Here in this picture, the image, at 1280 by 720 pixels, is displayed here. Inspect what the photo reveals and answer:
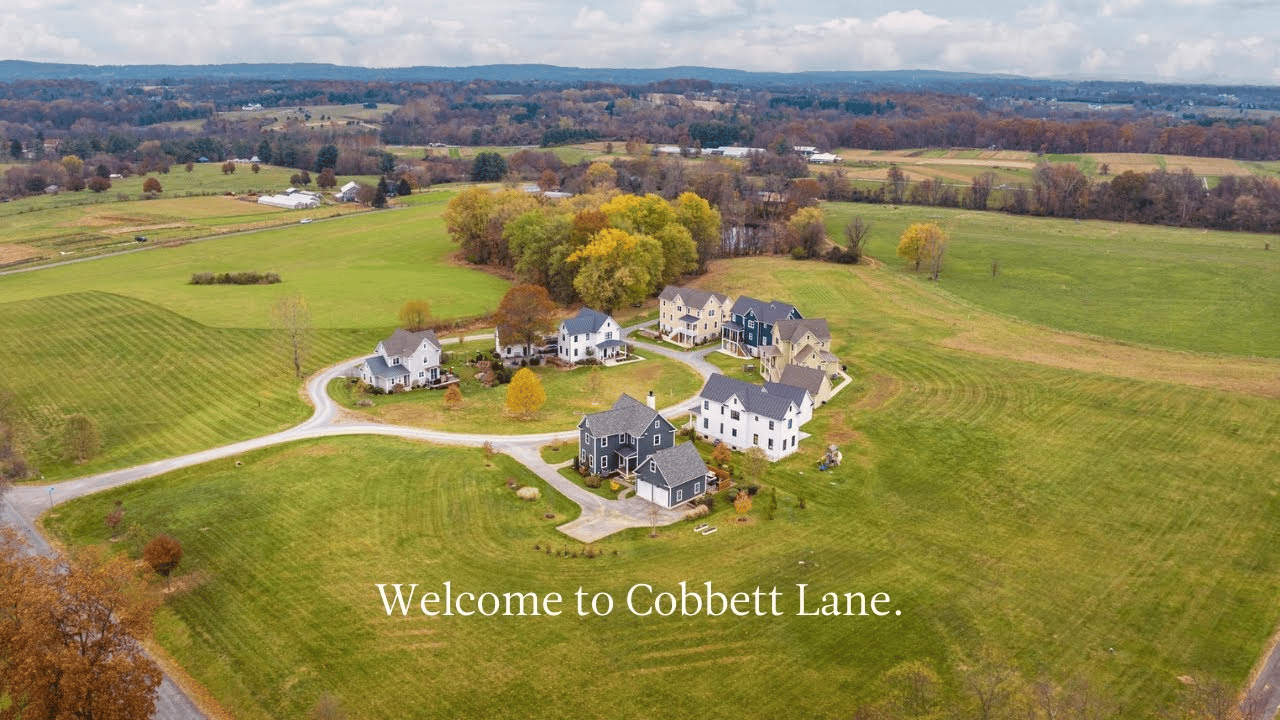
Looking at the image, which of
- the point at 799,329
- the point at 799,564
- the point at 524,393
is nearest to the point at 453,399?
the point at 524,393

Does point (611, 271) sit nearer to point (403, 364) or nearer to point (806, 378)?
point (403, 364)

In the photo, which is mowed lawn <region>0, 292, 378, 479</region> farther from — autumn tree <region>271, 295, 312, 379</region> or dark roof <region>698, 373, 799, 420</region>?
dark roof <region>698, 373, 799, 420</region>

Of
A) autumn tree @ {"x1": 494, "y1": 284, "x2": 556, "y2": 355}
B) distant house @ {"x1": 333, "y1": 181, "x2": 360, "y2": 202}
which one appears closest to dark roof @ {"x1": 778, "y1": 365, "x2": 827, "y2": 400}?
autumn tree @ {"x1": 494, "y1": 284, "x2": 556, "y2": 355}

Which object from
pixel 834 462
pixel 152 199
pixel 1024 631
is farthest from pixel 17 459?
pixel 152 199

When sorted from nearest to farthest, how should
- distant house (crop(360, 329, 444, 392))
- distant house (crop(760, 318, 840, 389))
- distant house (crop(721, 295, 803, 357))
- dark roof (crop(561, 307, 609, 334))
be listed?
1. distant house (crop(360, 329, 444, 392))
2. distant house (crop(760, 318, 840, 389))
3. distant house (crop(721, 295, 803, 357))
4. dark roof (crop(561, 307, 609, 334))

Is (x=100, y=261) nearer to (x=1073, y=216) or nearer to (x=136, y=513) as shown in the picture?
(x=136, y=513)

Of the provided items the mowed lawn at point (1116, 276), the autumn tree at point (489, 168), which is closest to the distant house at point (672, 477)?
the mowed lawn at point (1116, 276)
